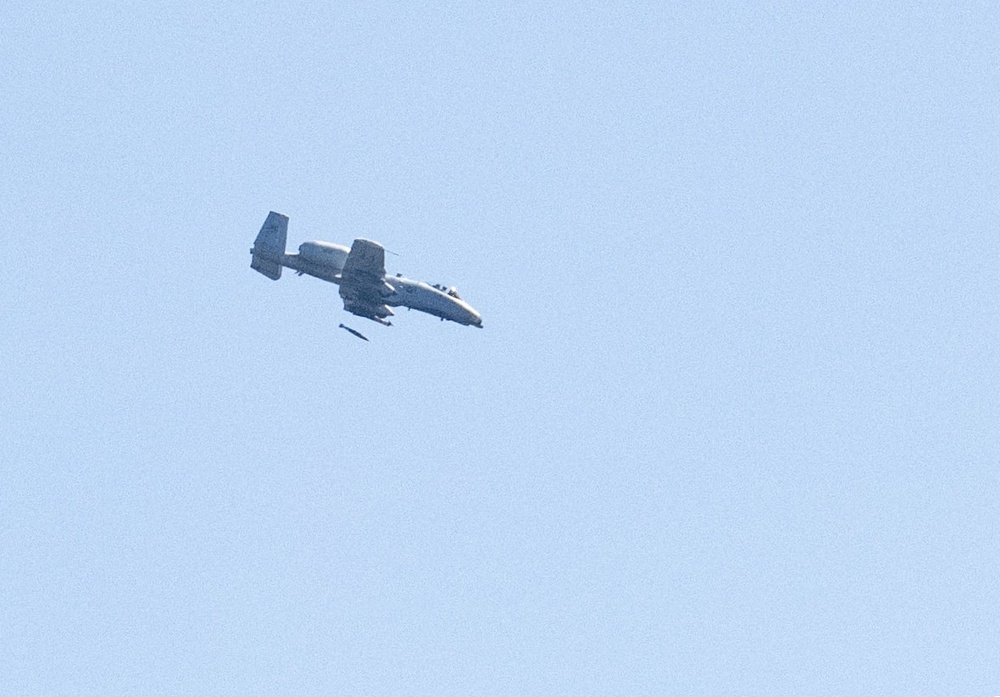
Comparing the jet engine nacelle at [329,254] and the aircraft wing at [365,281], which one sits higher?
the jet engine nacelle at [329,254]

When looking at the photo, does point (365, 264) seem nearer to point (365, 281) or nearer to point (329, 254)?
point (365, 281)

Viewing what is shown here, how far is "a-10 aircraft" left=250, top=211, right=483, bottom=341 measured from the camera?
13062 centimetres

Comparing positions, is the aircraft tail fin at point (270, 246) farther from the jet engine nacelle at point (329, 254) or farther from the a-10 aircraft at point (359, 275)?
the jet engine nacelle at point (329, 254)

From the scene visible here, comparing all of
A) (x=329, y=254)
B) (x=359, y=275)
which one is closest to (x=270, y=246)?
(x=329, y=254)

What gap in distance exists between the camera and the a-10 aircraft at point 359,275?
130625 mm

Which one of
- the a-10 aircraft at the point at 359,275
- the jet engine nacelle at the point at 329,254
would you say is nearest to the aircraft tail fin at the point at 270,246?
the a-10 aircraft at the point at 359,275

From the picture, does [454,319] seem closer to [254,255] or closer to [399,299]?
[399,299]

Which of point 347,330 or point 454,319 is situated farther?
point 454,319

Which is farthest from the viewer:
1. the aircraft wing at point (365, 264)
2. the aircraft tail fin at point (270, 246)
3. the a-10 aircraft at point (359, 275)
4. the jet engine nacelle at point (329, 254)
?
the aircraft tail fin at point (270, 246)

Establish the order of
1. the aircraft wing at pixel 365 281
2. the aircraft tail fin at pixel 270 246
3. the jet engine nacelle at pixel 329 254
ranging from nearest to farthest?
the aircraft wing at pixel 365 281 → the jet engine nacelle at pixel 329 254 → the aircraft tail fin at pixel 270 246

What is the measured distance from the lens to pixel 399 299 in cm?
13662

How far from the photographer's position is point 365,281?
431 ft

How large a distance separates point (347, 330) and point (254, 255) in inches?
561

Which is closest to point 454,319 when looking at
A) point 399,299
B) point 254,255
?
point 399,299
